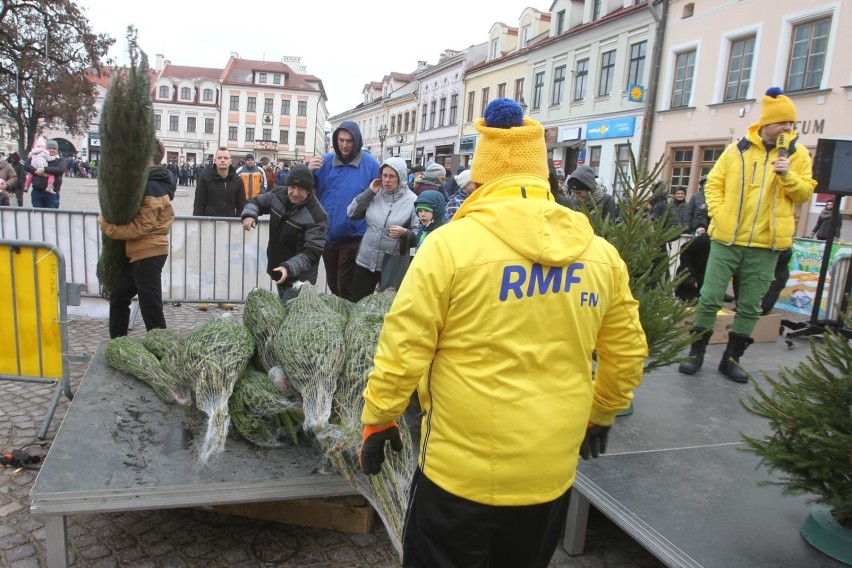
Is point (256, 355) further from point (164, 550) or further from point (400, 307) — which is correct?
point (400, 307)

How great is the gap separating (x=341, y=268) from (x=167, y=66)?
9499 centimetres

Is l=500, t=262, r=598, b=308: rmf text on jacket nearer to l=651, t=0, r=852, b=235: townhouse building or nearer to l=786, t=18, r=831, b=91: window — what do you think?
l=651, t=0, r=852, b=235: townhouse building

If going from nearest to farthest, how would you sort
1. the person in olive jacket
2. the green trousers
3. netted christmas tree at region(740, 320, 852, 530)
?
netted christmas tree at region(740, 320, 852, 530)
the green trousers
the person in olive jacket

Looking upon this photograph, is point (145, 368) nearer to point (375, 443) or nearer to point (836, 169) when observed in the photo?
point (375, 443)

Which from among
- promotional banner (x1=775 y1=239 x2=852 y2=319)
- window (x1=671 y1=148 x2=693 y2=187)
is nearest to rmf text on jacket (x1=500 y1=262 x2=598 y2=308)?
promotional banner (x1=775 y1=239 x2=852 y2=319)

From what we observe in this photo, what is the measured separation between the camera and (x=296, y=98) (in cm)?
8231

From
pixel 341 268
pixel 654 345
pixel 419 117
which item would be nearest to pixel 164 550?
pixel 654 345

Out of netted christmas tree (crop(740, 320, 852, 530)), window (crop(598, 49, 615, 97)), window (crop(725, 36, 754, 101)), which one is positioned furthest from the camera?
window (crop(598, 49, 615, 97))

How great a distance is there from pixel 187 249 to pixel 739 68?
770 inches

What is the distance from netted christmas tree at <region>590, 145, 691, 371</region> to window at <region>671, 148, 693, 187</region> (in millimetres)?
19999

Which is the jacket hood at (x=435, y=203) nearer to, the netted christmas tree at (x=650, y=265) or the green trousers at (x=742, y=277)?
the netted christmas tree at (x=650, y=265)

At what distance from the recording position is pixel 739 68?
65.6ft

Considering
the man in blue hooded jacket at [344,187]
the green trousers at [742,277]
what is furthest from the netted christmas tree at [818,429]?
the man in blue hooded jacket at [344,187]

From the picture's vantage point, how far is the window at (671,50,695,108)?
21922 mm
